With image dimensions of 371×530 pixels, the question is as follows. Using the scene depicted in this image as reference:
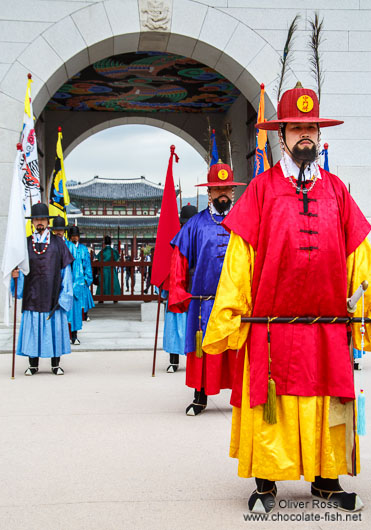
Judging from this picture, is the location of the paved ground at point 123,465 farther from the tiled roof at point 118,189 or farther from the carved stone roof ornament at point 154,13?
the tiled roof at point 118,189

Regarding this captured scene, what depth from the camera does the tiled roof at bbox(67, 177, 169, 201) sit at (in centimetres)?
4078

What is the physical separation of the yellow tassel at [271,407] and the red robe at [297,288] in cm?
4

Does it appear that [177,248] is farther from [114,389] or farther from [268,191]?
[268,191]

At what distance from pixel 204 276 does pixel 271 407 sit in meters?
2.18

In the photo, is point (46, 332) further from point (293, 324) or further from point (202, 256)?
point (293, 324)

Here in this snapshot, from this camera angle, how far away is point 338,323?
298cm

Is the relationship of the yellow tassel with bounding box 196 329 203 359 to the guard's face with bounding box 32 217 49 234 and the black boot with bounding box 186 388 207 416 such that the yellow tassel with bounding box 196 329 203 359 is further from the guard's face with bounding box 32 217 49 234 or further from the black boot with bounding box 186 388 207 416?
the guard's face with bounding box 32 217 49 234

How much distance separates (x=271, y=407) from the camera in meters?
2.83

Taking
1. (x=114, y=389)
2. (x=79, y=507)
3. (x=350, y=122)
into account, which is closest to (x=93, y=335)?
(x=114, y=389)

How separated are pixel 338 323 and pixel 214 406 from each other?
2.42 metres

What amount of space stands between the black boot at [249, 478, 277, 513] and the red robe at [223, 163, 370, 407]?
1.23ft

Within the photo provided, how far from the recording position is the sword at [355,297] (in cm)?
281

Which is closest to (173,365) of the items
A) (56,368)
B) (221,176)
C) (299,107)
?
(56,368)

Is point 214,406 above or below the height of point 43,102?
below
